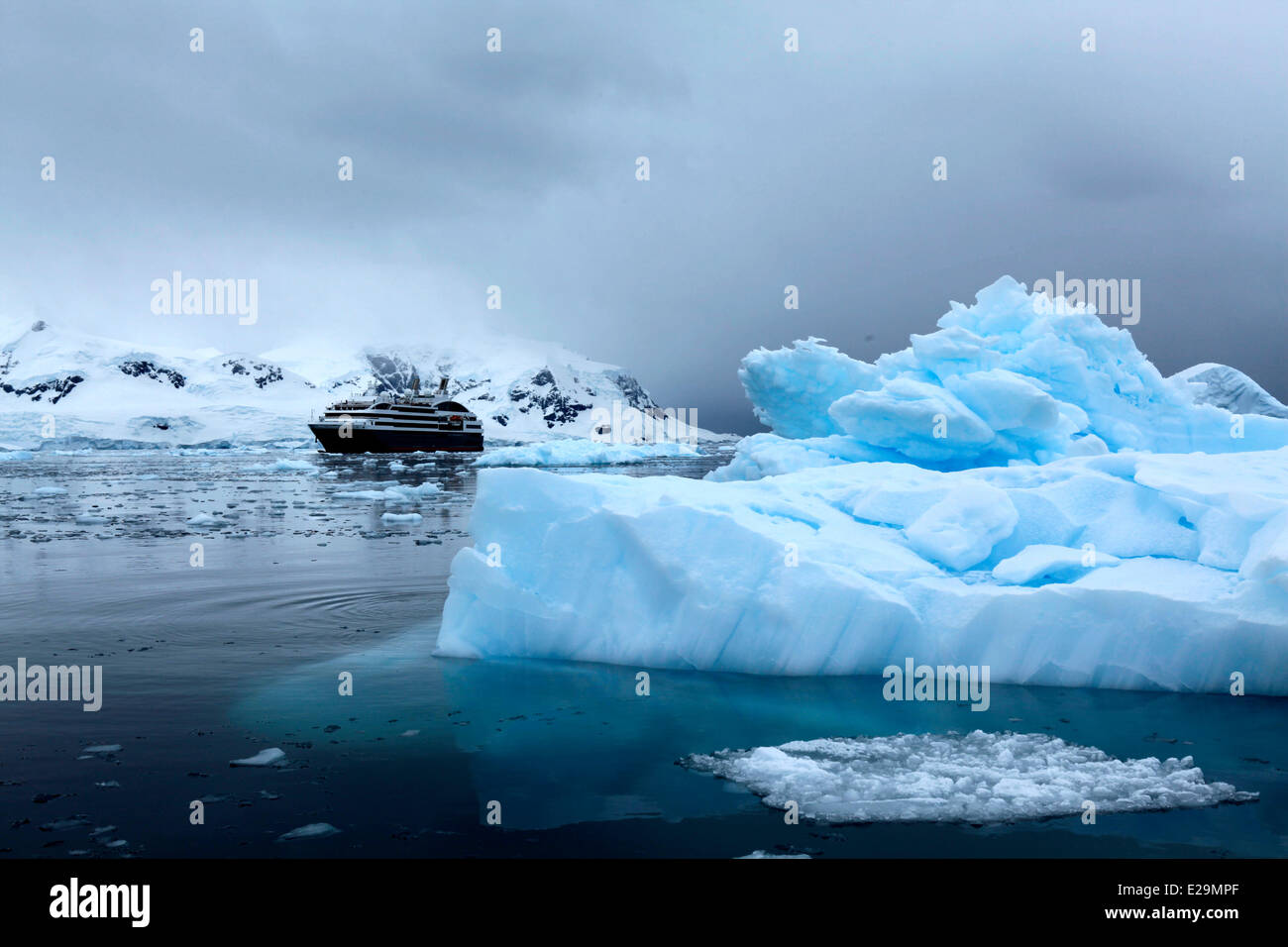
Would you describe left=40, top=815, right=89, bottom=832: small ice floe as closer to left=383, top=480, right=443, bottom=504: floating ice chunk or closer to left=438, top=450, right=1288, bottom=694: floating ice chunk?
left=438, top=450, right=1288, bottom=694: floating ice chunk

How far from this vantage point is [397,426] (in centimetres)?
7931

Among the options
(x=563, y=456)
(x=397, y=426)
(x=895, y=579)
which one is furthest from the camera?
(x=397, y=426)

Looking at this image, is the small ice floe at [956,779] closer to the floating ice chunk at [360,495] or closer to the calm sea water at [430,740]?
the calm sea water at [430,740]

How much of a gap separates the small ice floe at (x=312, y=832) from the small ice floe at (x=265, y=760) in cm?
108

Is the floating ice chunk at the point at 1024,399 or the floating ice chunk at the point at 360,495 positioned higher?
the floating ice chunk at the point at 1024,399

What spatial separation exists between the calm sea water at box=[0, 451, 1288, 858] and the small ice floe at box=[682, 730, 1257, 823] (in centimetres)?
14

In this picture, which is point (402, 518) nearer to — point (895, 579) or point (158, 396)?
point (895, 579)

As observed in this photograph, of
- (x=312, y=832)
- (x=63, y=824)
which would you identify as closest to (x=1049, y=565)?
(x=312, y=832)

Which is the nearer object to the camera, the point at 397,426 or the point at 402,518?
the point at 402,518

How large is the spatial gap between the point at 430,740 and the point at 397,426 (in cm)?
7570

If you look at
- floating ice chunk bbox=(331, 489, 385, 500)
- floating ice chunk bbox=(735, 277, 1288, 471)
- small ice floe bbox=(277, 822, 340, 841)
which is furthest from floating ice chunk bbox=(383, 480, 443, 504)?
small ice floe bbox=(277, 822, 340, 841)

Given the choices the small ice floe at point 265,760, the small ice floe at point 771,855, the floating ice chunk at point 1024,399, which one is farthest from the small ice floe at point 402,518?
the small ice floe at point 771,855

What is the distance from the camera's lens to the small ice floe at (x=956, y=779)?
195 inches
